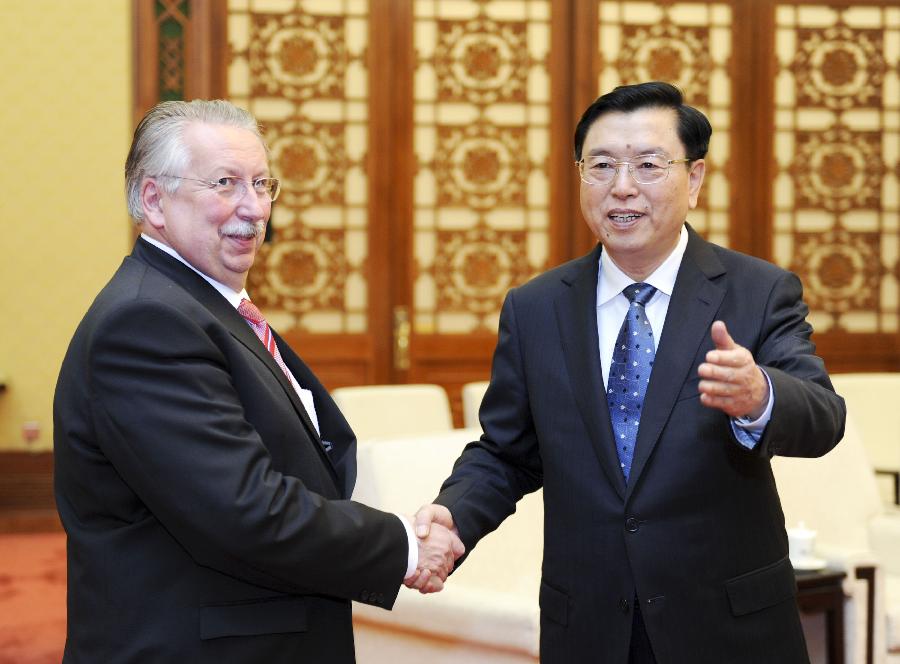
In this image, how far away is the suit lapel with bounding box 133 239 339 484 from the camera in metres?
1.67

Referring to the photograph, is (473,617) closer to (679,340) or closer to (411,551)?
(411,551)

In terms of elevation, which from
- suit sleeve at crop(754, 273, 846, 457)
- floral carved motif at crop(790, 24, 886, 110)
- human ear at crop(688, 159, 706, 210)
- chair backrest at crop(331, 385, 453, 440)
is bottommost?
chair backrest at crop(331, 385, 453, 440)

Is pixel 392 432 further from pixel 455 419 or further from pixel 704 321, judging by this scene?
pixel 704 321

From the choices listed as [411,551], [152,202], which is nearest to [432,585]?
[411,551]

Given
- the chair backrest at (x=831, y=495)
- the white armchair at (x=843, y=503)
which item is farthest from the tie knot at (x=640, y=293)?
the chair backrest at (x=831, y=495)

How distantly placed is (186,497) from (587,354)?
0.71 m

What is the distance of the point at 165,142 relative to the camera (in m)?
1.69

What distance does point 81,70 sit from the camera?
5.74m

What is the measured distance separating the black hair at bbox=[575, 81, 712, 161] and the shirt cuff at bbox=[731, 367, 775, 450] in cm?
51

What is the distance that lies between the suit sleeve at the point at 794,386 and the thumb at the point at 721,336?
0.10 meters

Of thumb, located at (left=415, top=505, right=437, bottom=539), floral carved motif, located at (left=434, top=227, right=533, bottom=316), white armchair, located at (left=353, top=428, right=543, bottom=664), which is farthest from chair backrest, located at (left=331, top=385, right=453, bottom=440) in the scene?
thumb, located at (left=415, top=505, right=437, bottom=539)

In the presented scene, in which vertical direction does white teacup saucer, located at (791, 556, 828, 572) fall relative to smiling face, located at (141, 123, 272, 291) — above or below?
below

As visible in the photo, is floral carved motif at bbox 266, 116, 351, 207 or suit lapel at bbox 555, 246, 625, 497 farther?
floral carved motif at bbox 266, 116, 351, 207

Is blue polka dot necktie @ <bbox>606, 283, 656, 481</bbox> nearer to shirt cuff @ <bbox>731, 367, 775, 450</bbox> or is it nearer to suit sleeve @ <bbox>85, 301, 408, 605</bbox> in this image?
shirt cuff @ <bbox>731, 367, 775, 450</bbox>
